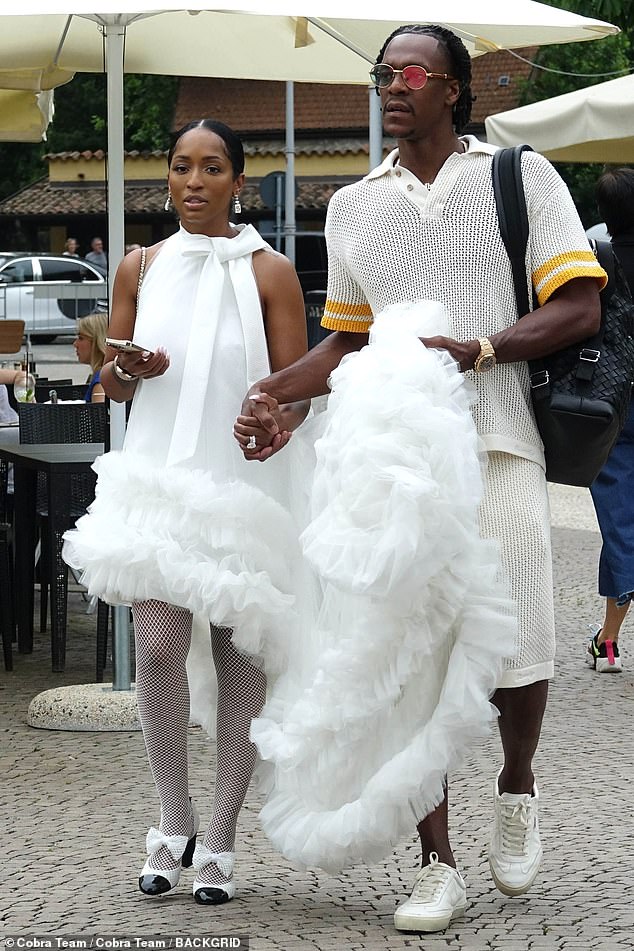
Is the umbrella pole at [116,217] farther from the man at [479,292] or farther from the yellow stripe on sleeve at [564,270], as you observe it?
the yellow stripe on sleeve at [564,270]

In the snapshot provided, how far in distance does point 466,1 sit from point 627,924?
322cm

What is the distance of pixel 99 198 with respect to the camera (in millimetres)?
44906

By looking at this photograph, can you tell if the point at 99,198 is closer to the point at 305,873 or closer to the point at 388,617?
the point at 305,873

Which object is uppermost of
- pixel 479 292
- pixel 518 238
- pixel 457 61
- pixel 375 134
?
pixel 457 61

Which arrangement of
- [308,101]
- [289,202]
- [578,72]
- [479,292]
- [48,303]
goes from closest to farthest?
[479,292] < [289,202] < [48,303] < [578,72] < [308,101]

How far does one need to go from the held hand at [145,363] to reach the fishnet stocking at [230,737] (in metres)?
0.67

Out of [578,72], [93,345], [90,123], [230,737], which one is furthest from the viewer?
[90,123]

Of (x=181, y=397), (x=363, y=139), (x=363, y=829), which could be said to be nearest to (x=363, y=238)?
(x=181, y=397)

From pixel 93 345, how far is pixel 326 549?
227 inches

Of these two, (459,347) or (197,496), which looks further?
(197,496)

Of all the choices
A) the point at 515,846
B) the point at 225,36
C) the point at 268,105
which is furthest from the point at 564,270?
the point at 268,105

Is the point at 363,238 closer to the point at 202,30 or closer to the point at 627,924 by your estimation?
the point at 627,924

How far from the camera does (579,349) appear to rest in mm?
3707

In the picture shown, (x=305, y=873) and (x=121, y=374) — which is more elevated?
(x=121, y=374)
